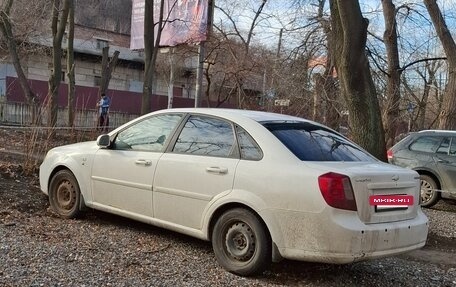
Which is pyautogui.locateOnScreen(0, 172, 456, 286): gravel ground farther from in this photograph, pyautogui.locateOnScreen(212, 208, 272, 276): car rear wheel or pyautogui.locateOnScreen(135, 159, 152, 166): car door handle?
pyautogui.locateOnScreen(135, 159, 152, 166): car door handle

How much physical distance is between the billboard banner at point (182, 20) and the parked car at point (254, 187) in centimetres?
1335

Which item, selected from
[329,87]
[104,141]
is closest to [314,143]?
[104,141]

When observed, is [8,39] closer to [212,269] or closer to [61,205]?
[61,205]

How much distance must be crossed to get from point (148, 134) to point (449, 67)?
12.3 meters

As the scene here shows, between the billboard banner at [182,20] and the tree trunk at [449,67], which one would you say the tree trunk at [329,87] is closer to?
the tree trunk at [449,67]

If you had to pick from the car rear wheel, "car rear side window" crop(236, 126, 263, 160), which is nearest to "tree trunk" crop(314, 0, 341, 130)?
"car rear side window" crop(236, 126, 263, 160)

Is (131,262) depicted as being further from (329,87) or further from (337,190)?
(329,87)

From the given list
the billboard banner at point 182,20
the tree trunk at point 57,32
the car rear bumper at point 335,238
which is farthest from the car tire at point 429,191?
the tree trunk at point 57,32

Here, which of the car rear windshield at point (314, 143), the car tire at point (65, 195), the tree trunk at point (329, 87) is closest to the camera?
the car rear windshield at point (314, 143)

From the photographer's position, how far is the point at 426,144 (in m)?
11.1

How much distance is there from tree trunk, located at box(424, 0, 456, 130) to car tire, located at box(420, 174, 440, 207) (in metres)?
5.12

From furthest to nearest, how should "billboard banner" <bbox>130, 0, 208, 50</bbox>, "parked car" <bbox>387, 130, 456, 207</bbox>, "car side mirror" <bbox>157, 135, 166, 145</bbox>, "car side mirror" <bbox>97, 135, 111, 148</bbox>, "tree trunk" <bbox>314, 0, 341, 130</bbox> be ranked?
"billboard banner" <bbox>130, 0, 208, 50</bbox> → "tree trunk" <bbox>314, 0, 341, 130</bbox> → "parked car" <bbox>387, 130, 456, 207</bbox> → "car side mirror" <bbox>97, 135, 111, 148</bbox> → "car side mirror" <bbox>157, 135, 166, 145</bbox>

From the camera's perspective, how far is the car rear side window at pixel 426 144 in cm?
1095

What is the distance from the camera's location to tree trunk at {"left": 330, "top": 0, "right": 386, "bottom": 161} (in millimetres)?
9297
